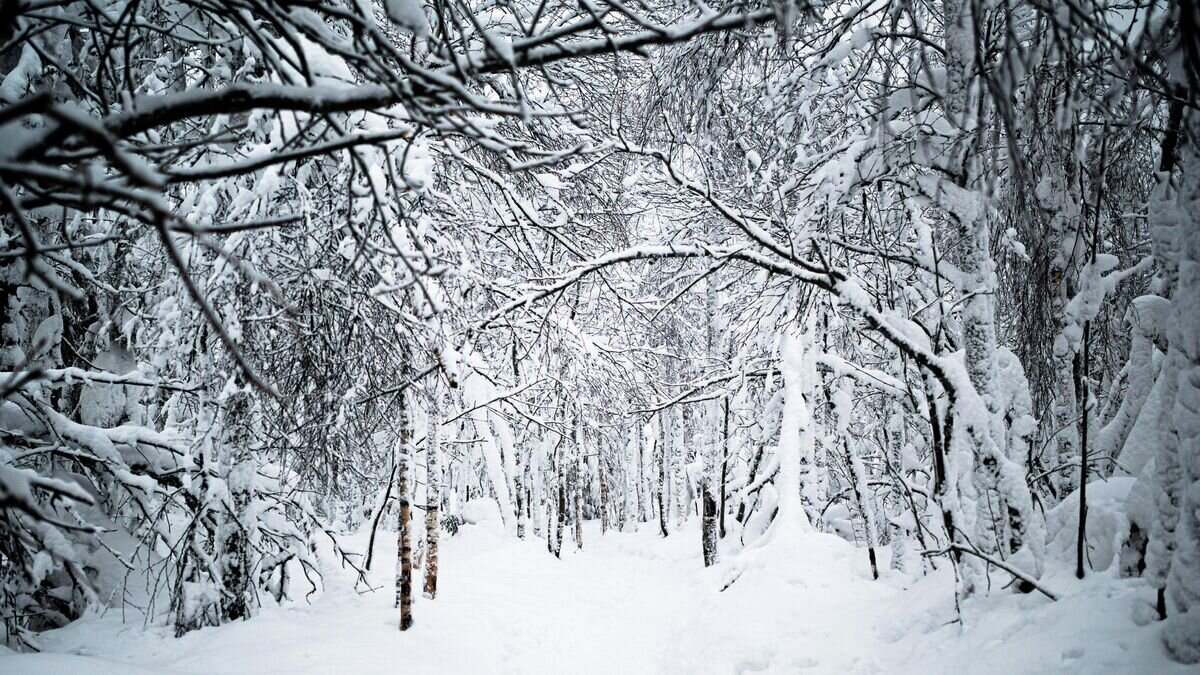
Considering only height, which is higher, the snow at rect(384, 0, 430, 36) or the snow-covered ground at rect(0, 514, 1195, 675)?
the snow at rect(384, 0, 430, 36)

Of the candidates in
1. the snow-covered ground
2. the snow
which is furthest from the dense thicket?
the snow-covered ground

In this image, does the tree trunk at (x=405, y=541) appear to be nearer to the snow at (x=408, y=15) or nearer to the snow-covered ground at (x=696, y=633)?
the snow-covered ground at (x=696, y=633)

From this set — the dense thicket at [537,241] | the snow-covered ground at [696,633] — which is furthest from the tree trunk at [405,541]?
the snow-covered ground at [696,633]

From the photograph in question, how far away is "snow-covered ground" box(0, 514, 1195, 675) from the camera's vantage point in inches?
112

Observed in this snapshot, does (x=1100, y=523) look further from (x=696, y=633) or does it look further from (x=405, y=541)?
(x=405, y=541)

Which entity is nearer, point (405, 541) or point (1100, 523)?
point (1100, 523)

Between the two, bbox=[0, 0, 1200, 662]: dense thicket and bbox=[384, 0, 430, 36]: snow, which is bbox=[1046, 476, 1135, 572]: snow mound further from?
bbox=[384, 0, 430, 36]: snow

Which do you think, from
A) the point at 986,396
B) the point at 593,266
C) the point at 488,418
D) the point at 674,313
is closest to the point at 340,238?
the point at 593,266

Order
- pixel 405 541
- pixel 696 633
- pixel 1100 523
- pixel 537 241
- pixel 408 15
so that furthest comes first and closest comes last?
pixel 537 241 → pixel 405 541 → pixel 696 633 → pixel 1100 523 → pixel 408 15

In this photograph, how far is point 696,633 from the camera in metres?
6.18

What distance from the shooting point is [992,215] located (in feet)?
14.1

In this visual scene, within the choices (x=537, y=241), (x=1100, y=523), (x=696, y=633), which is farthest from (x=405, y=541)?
(x=1100, y=523)

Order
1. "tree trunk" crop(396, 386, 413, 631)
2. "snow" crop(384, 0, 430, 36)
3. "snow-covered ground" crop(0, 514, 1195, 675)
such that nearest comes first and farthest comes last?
"snow" crop(384, 0, 430, 36)
"snow-covered ground" crop(0, 514, 1195, 675)
"tree trunk" crop(396, 386, 413, 631)

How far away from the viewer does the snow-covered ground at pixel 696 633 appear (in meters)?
2.85
